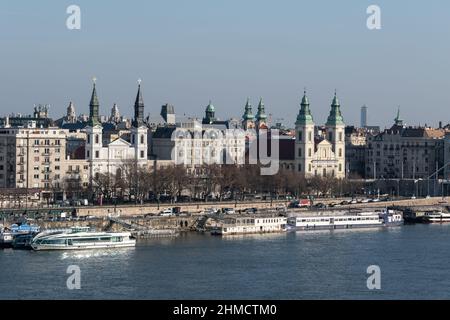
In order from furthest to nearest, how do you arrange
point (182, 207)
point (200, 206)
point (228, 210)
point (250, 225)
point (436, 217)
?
point (436, 217) → point (200, 206) → point (228, 210) → point (182, 207) → point (250, 225)

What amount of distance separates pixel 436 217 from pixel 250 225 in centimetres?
1022

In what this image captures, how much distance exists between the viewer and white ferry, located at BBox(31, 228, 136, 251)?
112 ft

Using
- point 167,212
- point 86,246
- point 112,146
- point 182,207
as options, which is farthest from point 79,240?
point 112,146

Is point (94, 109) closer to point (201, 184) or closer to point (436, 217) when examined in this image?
point (201, 184)

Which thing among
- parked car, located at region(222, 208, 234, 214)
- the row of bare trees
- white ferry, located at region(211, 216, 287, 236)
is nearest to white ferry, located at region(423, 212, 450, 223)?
the row of bare trees

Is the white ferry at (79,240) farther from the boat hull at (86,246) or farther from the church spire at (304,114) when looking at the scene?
the church spire at (304,114)

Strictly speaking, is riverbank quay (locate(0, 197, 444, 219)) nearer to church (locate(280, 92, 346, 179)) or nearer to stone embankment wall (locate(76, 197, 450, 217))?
stone embankment wall (locate(76, 197, 450, 217))

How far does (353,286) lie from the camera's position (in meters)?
26.8

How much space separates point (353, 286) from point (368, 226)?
18631 millimetres

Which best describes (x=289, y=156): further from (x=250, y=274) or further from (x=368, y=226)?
(x=250, y=274)

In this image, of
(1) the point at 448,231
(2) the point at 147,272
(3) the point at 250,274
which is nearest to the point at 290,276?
(3) the point at 250,274

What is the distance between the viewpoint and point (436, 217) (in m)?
49.4

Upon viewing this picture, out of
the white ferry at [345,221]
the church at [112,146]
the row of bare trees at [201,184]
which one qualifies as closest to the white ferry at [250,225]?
the white ferry at [345,221]
